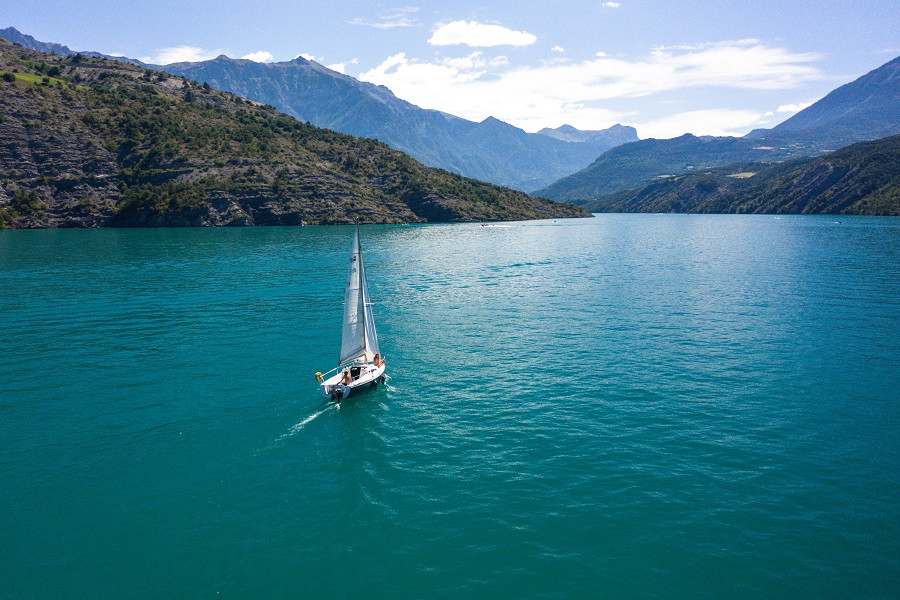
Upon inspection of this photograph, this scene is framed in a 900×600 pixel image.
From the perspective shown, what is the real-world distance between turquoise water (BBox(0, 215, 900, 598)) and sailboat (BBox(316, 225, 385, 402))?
148 centimetres

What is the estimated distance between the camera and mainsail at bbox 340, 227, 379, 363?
128 ft

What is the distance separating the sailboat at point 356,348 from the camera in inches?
1480

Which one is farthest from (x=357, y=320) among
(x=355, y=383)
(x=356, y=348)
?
(x=355, y=383)

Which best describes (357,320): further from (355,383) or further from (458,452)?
(458,452)

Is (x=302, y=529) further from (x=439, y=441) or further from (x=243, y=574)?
(x=439, y=441)

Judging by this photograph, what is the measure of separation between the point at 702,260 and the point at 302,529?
395 ft

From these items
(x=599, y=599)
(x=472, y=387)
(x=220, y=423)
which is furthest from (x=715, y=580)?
(x=220, y=423)

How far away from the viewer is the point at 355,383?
3778 cm

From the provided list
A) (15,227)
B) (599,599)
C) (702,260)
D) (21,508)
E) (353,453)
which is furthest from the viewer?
(15,227)

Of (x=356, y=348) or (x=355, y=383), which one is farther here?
(x=356, y=348)

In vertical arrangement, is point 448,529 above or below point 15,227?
below

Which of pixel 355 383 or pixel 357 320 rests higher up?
pixel 357 320

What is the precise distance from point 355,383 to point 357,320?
5302 mm

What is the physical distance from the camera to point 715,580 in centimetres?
2006
